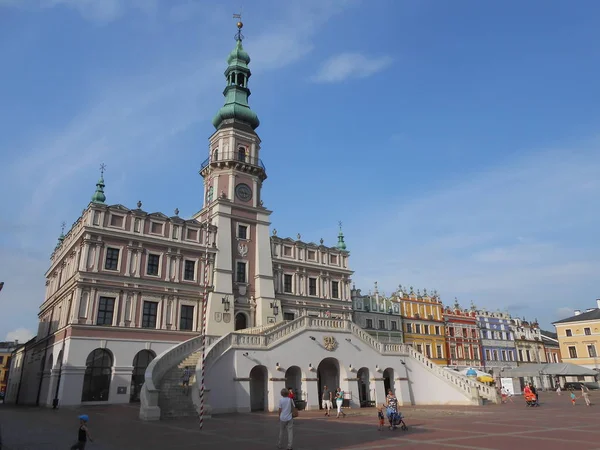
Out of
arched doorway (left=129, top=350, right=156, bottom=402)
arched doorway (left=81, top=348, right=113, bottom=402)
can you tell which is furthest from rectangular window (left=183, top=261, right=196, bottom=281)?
arched doorway (left=81, top=348, right=113, bottom=402)

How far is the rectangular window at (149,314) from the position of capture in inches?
1535

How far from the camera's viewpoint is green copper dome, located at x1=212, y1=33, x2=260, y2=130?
165 feet

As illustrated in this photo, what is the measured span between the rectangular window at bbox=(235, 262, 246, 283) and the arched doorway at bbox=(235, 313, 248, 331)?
3191 millimetres

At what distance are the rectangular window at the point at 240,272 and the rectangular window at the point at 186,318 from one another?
17.6 ft

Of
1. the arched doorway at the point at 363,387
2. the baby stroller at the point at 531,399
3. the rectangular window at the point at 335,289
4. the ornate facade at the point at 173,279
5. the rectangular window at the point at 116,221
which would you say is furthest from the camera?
the rectangular window at the point at 335,289

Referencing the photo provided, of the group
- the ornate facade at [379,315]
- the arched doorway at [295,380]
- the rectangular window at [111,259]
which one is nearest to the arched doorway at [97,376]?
the rectangular window at [111,259]

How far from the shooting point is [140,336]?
38.1 metres

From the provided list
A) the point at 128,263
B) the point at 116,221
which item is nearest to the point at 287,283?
the point at 128,263

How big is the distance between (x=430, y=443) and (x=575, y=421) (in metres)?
11.5

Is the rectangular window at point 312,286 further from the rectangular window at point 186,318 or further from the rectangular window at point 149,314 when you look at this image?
the rectangular window at point 149,314

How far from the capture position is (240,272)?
4531 centimetres

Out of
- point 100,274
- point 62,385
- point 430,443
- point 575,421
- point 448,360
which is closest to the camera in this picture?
point 430,443

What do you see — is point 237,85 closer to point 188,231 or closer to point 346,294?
point 188,231

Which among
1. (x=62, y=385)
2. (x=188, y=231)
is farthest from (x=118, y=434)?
(x=188, y=231)
